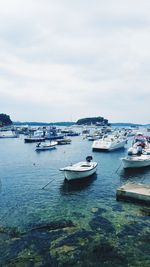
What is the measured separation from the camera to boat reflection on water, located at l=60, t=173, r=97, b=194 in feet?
104

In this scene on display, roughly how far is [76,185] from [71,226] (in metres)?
14.1

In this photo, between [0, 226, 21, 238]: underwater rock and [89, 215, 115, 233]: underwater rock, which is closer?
[0, 226, 21, 238]: underwater rock

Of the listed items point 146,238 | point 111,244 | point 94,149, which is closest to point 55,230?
point 111,244

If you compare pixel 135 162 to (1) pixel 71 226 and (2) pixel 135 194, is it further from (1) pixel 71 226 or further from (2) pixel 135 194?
(1) pixel 71 226

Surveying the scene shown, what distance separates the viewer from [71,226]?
19969mm

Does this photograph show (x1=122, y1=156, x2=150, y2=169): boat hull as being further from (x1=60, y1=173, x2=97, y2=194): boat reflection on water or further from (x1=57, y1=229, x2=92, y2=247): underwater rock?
(x1=57, y1=229, x2=92, y2=247): underwater rock

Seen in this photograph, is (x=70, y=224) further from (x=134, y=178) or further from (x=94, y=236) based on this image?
(x=134, y=178)

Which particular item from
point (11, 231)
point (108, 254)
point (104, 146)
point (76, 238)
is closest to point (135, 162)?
point (76, 238)

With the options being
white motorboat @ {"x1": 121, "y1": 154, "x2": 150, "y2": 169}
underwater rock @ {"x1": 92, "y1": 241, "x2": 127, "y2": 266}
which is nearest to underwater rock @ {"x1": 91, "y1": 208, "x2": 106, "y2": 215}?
underwater rock @ {"x1": 92, "y1": 241, "x2": 127, "y2": 266}

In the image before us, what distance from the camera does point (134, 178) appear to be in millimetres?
38406

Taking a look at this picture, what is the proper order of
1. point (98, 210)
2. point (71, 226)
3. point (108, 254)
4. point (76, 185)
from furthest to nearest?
point (76, 185) < point (98, 210) < point (71, 226) < point (108, 254)

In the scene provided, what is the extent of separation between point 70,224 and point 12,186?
16.1 m

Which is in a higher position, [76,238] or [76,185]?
[76,238]

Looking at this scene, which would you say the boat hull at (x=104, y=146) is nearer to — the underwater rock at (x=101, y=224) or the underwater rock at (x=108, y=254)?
the underwater rock at (x=101, y=224)
